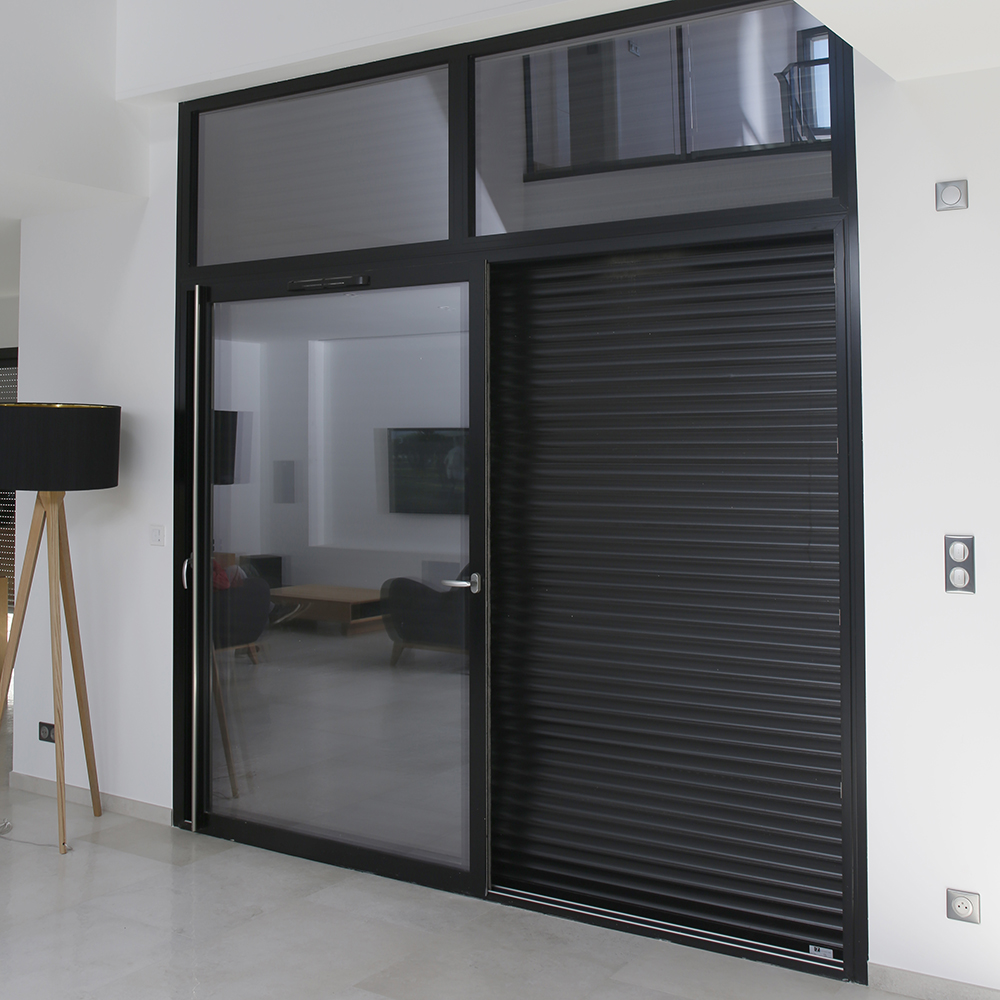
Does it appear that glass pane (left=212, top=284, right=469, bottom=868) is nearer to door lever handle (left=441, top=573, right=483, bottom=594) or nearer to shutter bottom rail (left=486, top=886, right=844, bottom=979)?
door lever handle (left=441, top=573, right=483, bottom=594)

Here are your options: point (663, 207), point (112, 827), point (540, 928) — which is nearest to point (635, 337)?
point (663, 207)

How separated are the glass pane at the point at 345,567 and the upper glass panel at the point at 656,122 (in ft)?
1.54

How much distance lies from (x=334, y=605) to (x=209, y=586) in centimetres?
64

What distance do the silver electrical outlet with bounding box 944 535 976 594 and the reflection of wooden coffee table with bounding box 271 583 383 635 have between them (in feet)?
6.07

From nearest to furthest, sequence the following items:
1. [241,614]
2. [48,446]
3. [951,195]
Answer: [951,195] < [48,446] < [241,614]

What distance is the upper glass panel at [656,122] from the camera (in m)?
2.80

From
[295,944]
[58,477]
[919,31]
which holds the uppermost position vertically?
[919,31]

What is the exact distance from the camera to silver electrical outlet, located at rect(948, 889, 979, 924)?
2586mm

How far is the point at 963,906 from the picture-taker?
2602 millimetres

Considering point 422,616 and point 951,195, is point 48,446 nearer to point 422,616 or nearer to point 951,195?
point 422,616

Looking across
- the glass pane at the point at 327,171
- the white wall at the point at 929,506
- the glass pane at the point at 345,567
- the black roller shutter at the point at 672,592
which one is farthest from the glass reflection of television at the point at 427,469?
the white wall at the point at 929,506

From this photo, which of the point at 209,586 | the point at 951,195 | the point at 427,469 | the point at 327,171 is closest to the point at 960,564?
the point at 951,195

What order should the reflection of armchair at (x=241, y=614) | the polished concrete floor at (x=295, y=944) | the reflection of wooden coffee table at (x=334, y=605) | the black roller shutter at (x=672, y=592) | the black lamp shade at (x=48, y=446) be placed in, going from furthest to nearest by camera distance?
the reflection of armchair at (x=241, y=614) < the black lamp shade at (x=48, y=446) < the reflection of wooden coffee table at (x=334, y=605) < the black roller shutter at (x=672, y=592) < the polished concrete floor at (x=295, y=944)

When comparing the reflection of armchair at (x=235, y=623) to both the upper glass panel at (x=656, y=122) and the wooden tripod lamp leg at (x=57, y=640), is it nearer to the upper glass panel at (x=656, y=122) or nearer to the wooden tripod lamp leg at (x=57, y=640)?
the wooden tripod lamp leg at (x=57, y=640)
